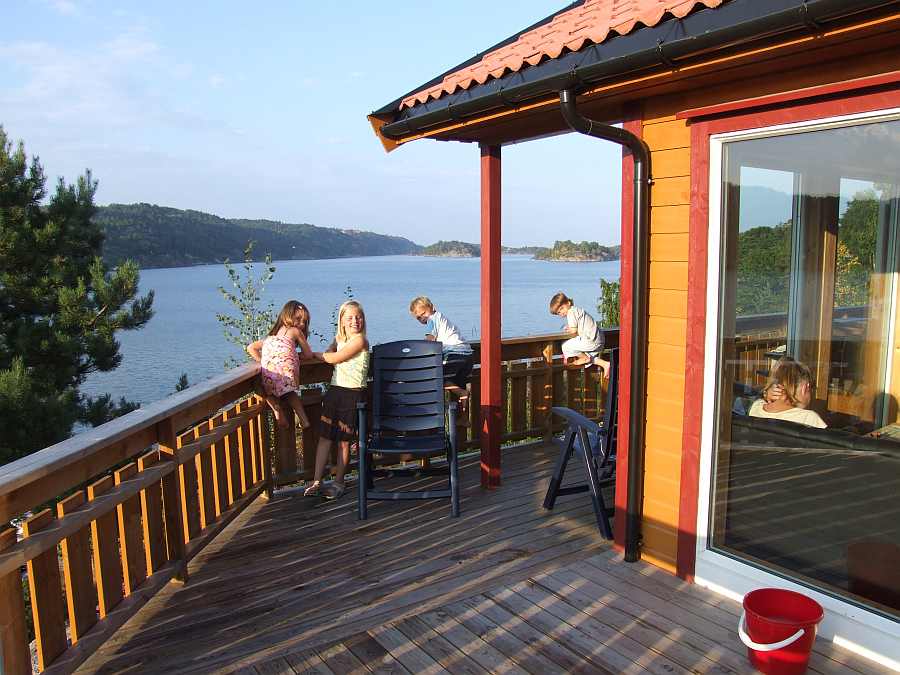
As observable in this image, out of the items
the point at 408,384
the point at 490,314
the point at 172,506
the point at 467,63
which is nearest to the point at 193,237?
the point at 408,384

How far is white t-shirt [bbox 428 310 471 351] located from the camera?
523 cm

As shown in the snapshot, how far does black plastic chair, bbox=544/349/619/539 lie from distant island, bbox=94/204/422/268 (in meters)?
15.1

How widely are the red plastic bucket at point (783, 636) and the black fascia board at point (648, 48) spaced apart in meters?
1.99

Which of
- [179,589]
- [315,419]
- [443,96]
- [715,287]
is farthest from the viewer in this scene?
[315,419]

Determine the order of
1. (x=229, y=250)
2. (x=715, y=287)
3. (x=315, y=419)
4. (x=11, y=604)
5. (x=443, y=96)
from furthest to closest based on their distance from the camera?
(x=229, y=250)
(x=315, y=419)
(x=443, y=96)
(x=715, y=287)
(x=11, y=604)

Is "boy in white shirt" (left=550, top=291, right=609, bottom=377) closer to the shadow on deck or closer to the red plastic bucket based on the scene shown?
the shadow on deck

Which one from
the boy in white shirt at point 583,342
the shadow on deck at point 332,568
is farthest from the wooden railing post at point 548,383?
the shadow on deck at point 332,568

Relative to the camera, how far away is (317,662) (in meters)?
2.63

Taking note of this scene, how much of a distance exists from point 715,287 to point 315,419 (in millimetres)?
2756

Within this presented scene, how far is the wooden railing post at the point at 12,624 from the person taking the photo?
2.10 m

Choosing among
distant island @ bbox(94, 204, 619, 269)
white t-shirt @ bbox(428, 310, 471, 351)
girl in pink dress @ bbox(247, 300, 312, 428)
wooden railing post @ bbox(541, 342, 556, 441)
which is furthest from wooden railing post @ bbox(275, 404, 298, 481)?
distant island @ bbox(94, 204, 619, 269)

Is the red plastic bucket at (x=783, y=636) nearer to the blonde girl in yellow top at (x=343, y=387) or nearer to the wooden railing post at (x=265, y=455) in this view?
the blonde girl in yellow top at (x=343, y=387)

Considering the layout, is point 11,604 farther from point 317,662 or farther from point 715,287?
point 715,287

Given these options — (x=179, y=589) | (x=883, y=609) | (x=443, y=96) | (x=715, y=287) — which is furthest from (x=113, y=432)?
(x=883, y=609)
